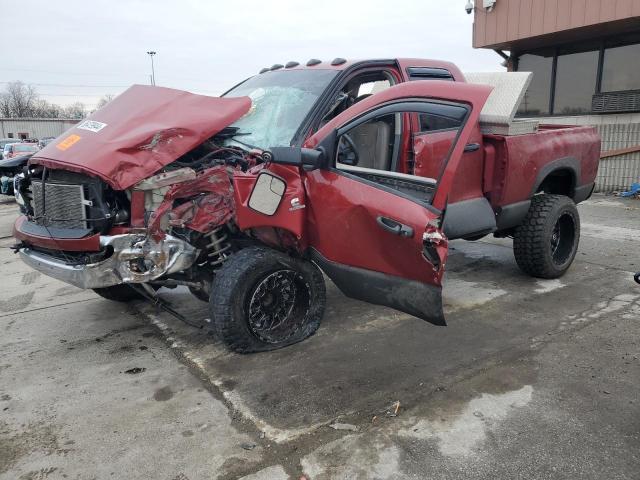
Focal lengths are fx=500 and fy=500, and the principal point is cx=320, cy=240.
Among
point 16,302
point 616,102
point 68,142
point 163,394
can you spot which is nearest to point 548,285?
point 163,394

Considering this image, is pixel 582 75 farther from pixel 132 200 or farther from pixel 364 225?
pixel 132 200

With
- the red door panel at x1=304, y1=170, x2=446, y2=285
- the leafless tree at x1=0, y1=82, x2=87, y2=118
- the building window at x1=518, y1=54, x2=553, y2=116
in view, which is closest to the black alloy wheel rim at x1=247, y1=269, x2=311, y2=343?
the red door panel at x1=304, y1=170, x2=446, y2=285

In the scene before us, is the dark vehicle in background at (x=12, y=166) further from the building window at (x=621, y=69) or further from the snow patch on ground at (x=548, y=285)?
the building window at (x=621, y=69)

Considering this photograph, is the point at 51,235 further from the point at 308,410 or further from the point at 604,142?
the point at 604,142

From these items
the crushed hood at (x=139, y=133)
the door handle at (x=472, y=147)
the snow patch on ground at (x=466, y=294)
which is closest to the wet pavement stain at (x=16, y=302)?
the crushed hood at (x=139, y=133)

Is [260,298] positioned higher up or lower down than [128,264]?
lower down

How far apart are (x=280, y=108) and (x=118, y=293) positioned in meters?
2.32

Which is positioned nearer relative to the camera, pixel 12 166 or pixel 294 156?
pixel 294 156

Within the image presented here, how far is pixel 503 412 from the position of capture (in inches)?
113

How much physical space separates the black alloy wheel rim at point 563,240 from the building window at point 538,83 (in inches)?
340

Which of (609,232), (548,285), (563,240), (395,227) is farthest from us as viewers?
(609,232)

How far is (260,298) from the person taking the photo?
3.55 meters

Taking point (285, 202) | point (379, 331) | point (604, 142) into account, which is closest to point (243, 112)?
point (285, 202)

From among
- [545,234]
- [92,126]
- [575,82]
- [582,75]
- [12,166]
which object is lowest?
[545,234]
